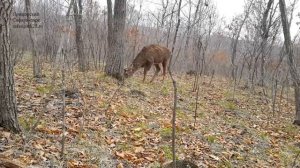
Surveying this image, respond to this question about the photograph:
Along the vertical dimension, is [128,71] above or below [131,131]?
above

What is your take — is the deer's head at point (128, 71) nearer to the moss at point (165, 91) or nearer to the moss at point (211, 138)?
the moss at point (165, 91)

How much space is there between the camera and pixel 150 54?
571 inches

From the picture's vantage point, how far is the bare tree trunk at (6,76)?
500cm

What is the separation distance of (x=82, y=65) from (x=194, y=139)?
744 centimetres

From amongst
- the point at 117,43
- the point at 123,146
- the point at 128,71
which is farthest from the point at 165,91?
the point at 123,146

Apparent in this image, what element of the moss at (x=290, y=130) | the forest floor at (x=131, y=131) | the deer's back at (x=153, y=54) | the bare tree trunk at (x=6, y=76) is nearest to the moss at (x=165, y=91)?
the forest floor at (x=131, y=131)

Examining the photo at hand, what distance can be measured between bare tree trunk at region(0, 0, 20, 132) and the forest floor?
23 centimetres

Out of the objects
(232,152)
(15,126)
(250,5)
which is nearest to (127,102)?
(232,152)

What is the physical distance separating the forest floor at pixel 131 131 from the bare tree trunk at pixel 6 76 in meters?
0.23

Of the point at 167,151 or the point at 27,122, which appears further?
the point at 167,151

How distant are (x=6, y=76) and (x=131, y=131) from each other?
3033mm

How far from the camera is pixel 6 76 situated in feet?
16.9

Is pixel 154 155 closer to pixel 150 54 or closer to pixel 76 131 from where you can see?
pixel 76 131

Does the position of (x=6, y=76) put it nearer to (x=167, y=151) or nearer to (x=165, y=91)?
(x=167, y=151)
